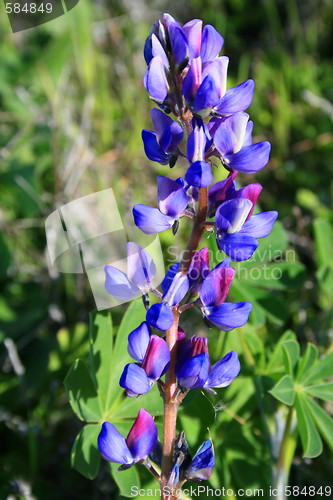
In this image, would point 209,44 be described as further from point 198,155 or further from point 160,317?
point 160,317

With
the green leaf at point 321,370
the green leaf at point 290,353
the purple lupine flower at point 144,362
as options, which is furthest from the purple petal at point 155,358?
the green leaf at point 321,370

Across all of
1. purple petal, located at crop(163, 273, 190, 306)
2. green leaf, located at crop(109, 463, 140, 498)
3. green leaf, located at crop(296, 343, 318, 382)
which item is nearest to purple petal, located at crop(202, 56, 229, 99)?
purple petal, located at crop(163, 273, 190, 306)

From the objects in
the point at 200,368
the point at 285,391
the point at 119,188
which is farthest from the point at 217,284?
the point at 119,188

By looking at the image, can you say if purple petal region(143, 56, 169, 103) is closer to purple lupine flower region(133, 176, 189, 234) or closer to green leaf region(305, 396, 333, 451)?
purple lupine flower region(133, 176, 189, 234)

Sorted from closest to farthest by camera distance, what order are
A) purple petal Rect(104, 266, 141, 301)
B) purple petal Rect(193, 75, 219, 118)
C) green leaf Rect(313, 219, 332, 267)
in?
1. purple petal Rect(193, 75, 219, 118)
2. purple petal Rect(104, 266, 141, 301)
3. green leaf Rect(313, 219, 332, 267)

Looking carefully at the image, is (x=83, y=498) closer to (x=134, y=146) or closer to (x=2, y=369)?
(x=2, y=369)

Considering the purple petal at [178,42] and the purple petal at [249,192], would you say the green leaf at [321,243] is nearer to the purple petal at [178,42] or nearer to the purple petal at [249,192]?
the purple petal at [249,192]

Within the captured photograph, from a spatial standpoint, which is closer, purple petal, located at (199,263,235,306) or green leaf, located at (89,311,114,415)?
purple petal, located at (199,263,235,306)
